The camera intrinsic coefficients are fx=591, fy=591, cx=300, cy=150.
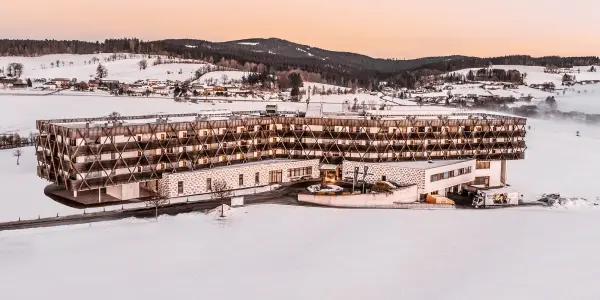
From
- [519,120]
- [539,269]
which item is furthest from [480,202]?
[539,269]

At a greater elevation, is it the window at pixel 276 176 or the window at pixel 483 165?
the window at pixel 483 165

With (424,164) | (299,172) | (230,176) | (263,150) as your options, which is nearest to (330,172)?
(299,172)

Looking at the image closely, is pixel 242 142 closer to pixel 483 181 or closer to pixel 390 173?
pixel 390 173

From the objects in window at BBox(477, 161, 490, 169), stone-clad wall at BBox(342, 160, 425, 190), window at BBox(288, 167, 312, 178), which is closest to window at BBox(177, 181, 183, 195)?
window at BBox(288, 167, 312, 178)

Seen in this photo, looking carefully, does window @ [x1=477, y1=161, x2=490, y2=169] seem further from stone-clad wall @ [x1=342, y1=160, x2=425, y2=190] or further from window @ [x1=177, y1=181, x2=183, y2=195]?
window @ [x1=177, y1=181, x2=183, y2=195]

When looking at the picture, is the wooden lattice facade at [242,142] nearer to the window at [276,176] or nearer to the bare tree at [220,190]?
the bare tree at [220,190]

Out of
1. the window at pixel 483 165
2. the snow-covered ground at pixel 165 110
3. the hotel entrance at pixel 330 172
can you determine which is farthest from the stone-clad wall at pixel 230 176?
the window at pixel 483 165
